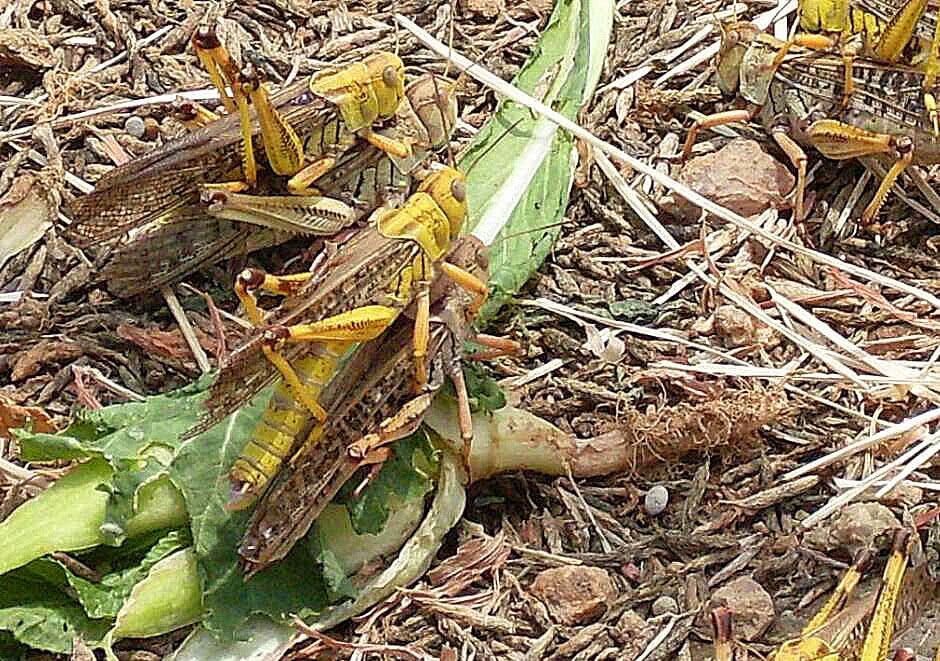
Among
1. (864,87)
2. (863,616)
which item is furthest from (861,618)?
(864,87)

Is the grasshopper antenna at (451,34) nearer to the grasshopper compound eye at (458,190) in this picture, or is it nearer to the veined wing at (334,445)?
the grasshopper compound eye at (458,190)

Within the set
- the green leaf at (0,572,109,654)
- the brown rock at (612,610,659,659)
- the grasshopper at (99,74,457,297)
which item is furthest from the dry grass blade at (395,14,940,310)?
the green leaf at (0,572,109,654)

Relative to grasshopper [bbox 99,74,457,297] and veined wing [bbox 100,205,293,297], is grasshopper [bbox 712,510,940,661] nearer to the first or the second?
grasshopper [bbox 99,74,457,297]

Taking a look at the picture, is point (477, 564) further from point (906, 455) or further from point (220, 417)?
point (906, 455)

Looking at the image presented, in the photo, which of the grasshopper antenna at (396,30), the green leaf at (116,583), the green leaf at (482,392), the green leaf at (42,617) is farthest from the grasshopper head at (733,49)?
the green leaf at (42,617)

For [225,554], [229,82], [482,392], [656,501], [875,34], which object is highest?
[229,82]

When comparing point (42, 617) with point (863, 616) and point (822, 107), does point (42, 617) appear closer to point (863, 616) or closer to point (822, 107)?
point (863, 616)
